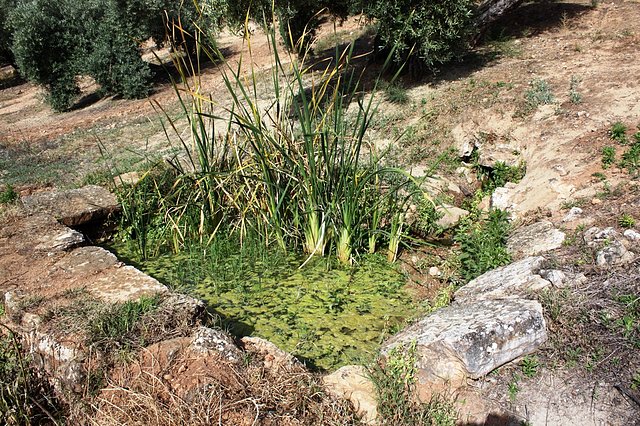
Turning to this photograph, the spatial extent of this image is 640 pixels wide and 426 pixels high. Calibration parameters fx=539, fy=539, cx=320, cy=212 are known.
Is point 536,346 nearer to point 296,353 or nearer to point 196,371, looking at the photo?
point 296,353

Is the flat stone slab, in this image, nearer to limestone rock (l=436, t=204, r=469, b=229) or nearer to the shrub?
limestone rock (l=436, t=204, r=469, b=229)

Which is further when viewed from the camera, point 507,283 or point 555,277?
point 507,283

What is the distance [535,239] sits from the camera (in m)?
4.02

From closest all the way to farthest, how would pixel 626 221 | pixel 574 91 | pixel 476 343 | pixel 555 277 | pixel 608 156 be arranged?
pixel 476 343
pixel 555 277
pixel 626 221
pixel 608 156
pixel 574 91

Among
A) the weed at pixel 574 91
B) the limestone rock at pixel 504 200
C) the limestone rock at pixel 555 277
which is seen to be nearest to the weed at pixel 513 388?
the limestone rock at pixel 555 277

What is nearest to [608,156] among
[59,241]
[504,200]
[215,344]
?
[504,200]

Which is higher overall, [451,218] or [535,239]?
[535,239]

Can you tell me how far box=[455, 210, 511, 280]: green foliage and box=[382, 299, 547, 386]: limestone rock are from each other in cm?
Answer: 101

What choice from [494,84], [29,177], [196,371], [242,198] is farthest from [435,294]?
[29,177]

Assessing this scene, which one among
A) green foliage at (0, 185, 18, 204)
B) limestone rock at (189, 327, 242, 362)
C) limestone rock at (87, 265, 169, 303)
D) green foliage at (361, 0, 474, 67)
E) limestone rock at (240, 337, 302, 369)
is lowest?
limestone rock at (240, 337, 302, 369)

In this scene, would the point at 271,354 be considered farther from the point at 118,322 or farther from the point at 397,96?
the point at 397,96

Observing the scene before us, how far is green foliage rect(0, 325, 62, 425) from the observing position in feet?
7.72

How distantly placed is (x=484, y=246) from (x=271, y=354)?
209 cm

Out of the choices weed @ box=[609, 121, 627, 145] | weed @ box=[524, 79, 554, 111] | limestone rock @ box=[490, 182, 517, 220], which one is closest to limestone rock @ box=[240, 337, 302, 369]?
limestone rock @ box=[490, 182, 517, 220]
